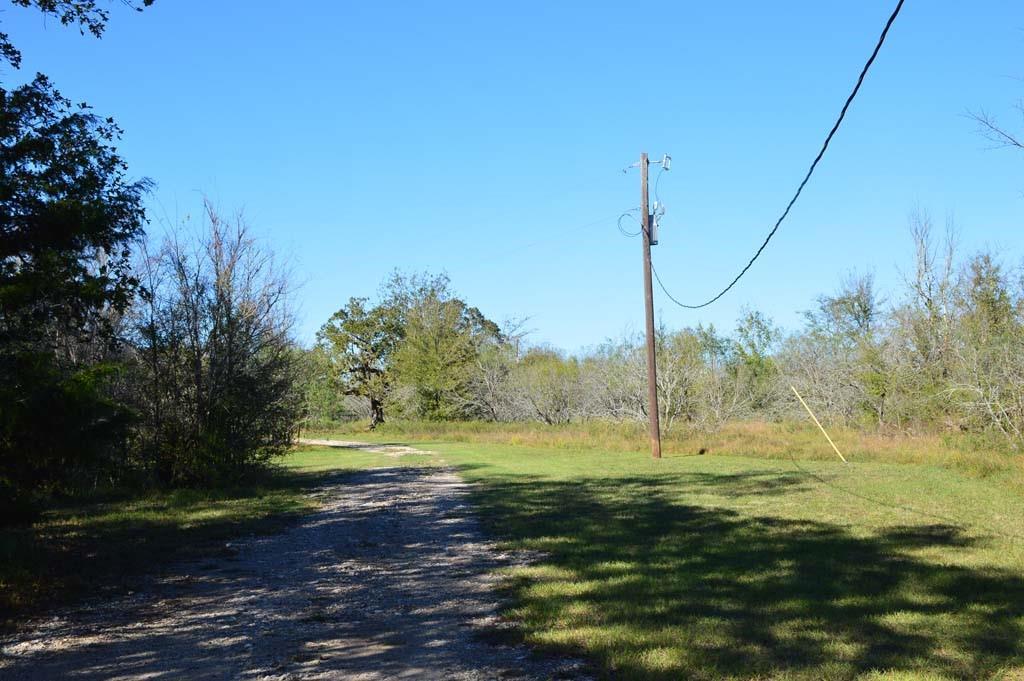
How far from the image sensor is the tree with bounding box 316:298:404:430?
61.2m

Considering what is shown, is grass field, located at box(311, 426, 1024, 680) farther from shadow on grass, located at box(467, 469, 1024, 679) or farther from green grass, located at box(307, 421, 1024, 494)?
green grass, located at box(307, 421, 1024, 494)

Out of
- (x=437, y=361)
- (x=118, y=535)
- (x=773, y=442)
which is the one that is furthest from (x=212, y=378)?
(x=437, y=361)

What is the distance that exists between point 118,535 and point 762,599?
938 centimetres

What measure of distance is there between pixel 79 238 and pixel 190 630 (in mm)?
5040

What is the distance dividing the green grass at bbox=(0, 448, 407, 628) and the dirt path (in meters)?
0.57

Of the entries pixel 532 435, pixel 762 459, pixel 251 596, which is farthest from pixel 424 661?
pixel 532 435

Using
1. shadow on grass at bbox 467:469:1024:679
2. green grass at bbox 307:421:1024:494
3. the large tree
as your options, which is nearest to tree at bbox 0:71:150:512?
the large tree

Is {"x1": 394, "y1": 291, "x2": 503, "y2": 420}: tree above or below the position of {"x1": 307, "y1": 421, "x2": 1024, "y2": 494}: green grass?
above

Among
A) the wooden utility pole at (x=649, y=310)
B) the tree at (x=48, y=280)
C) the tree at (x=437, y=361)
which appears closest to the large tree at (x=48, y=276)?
the tree at (x=48, y=280)

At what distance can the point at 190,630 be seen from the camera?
6.81m

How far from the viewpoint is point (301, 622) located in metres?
7.00

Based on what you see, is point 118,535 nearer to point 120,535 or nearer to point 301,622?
point 120,535

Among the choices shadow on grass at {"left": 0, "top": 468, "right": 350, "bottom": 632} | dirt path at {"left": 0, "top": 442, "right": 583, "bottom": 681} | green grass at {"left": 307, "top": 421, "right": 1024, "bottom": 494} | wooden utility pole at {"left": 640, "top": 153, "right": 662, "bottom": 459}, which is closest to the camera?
dirt path at {"left": 0, "top": 442, "right": 583, "bottom": 681}

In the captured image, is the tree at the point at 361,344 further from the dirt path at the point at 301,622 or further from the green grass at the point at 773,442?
the dirt path at the point at 301,622
